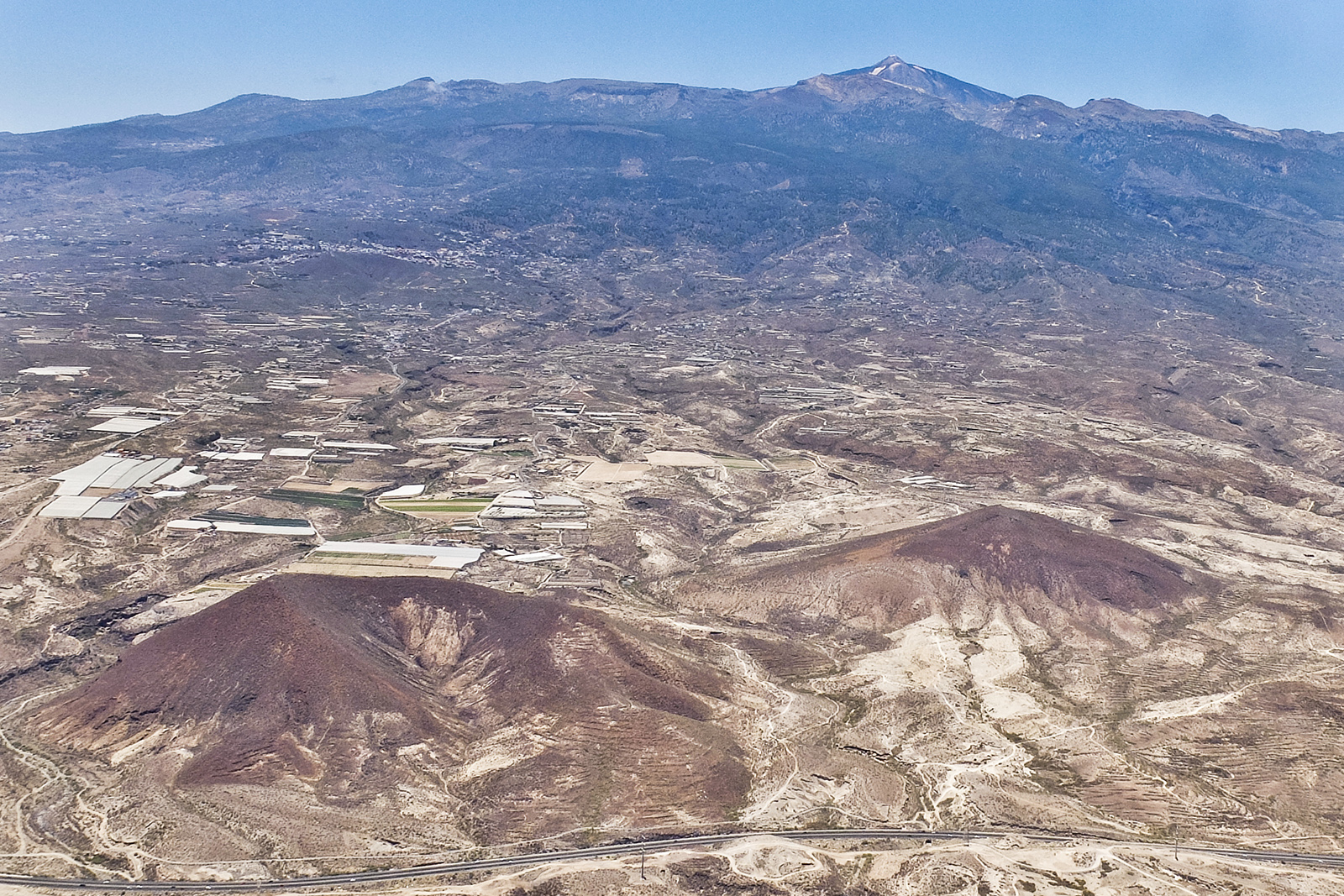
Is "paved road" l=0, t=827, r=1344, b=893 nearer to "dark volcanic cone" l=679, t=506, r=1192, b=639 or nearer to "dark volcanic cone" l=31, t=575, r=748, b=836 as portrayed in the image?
"dark volcanic cone" l=31, t=575, r=748, b=836

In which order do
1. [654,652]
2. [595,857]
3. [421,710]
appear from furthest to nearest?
[654,652] < [421,710] < [595,857]

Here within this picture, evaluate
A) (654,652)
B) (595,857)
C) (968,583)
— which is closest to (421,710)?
(595,857)

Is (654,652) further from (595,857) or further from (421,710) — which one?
(595,857)

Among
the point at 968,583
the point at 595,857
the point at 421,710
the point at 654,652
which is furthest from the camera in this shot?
the point at 968,583

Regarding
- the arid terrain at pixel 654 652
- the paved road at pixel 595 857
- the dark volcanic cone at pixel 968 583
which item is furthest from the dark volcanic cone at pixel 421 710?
the dark volcanic cone at pixel 968 583

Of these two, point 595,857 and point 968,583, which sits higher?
point 968,583

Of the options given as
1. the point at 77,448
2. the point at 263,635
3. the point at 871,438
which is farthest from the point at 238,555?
the point at 871,438
